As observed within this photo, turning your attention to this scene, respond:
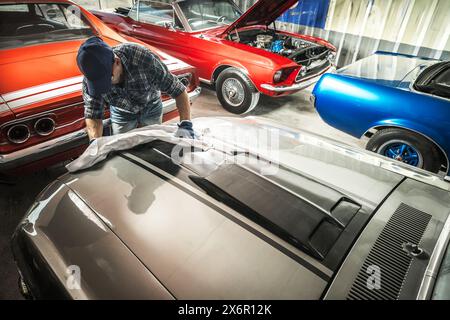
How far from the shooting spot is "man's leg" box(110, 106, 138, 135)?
87.4 inches

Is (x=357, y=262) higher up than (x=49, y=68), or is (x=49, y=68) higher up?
(x=49, y=68)

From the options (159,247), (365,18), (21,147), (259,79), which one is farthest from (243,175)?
(365,18)

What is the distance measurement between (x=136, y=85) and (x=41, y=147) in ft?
2.81

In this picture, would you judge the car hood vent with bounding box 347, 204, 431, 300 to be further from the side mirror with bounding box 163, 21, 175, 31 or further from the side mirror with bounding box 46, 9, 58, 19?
the side mirror with bounding box 163, 21, 175, 31

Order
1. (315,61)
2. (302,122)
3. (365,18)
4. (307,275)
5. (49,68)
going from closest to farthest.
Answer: (307,275), (49,68), (302,122), (315,61), (365,18)

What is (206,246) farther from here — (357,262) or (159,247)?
(357,262)

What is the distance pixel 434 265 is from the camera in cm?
95

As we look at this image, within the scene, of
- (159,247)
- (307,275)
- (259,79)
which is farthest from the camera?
(259,79)

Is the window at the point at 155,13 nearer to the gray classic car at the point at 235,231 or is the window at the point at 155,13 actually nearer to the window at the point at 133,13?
the window at the point at 133,13

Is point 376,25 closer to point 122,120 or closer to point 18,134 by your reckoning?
point 122,120

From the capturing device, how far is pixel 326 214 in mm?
1170

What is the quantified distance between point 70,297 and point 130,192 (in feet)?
1.60

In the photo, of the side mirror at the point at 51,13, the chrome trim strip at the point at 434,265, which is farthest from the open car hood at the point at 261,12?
the chrome trim strip at the point at 434,265

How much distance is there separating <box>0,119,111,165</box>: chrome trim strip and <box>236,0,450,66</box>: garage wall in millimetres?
6073
